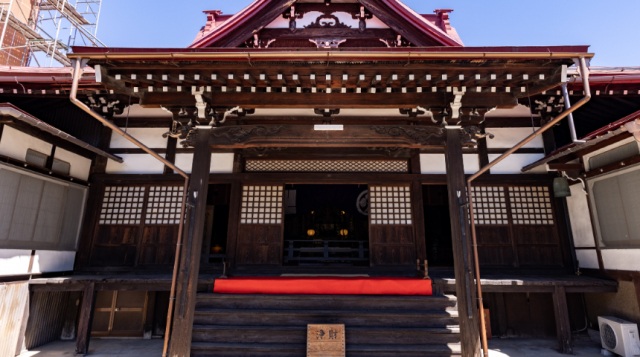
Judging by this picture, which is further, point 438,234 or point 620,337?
point 438,234

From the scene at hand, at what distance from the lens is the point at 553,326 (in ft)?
24.1

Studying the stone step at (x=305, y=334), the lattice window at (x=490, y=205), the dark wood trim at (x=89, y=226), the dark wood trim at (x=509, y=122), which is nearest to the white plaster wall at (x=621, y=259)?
the lattice window at (x=490, y=205)

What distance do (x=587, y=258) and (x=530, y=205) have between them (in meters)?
1.54

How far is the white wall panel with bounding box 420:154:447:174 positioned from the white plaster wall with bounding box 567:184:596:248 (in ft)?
9.54

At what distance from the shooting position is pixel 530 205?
7.86 metres

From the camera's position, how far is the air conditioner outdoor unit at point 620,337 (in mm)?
5711

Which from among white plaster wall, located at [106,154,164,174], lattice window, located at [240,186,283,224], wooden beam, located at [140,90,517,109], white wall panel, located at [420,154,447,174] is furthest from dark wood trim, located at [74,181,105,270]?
white wall panel, located at [420,154,447,174]

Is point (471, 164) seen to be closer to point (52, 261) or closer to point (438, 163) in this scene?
point (438, 163)

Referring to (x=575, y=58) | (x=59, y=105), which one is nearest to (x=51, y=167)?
(x=59, y=105)

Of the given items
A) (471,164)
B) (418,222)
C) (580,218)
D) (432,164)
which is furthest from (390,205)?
(580,218)

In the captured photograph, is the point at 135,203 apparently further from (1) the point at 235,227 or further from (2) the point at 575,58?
(2) the point at 575,58

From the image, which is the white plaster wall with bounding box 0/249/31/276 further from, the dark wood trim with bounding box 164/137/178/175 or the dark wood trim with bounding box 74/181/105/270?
the dark wood trim with bounding box 164/137/178/175

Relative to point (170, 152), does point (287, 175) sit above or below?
below

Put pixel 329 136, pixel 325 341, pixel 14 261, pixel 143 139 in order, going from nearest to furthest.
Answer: pixel 325 341, pixel 329 136, pixel 14 261, pixel 143 139
